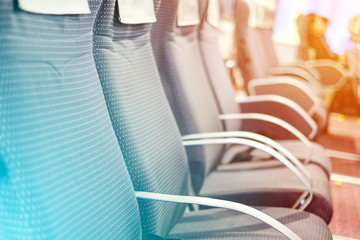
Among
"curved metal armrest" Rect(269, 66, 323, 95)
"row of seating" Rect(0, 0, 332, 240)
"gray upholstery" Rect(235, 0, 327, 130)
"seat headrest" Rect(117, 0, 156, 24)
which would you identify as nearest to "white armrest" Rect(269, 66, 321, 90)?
"curved metal armrest" Rect(269, 66, 323, 95)

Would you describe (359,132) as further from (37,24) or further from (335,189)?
(37,24)

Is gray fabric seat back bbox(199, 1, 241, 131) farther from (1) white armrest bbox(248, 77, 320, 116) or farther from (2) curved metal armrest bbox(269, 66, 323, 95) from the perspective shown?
(2) curved metal armrest bbox(269, 66, 323, 95)

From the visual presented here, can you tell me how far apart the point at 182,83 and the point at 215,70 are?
55cm

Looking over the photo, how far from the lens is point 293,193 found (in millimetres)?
1445

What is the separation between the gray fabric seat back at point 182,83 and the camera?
1462mm

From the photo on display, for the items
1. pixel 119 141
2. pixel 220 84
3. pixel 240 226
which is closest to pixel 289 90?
pixel 220 84

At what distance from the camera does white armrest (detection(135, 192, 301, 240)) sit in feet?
3.10

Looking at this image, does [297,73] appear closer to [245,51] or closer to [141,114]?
[245,51]

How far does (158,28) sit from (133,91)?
395 mm

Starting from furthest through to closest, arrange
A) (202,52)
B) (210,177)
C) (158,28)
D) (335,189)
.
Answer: (335,189) → (202,52) → (210,177) → (158,28)

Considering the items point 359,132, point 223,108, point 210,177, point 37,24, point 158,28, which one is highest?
point 37,24

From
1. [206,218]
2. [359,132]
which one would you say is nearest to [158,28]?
[206,218]

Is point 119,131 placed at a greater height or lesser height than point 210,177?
greater

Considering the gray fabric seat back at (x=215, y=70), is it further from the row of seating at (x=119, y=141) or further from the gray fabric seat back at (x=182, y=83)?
the gray fabric seat back at (x=182, y=83)
